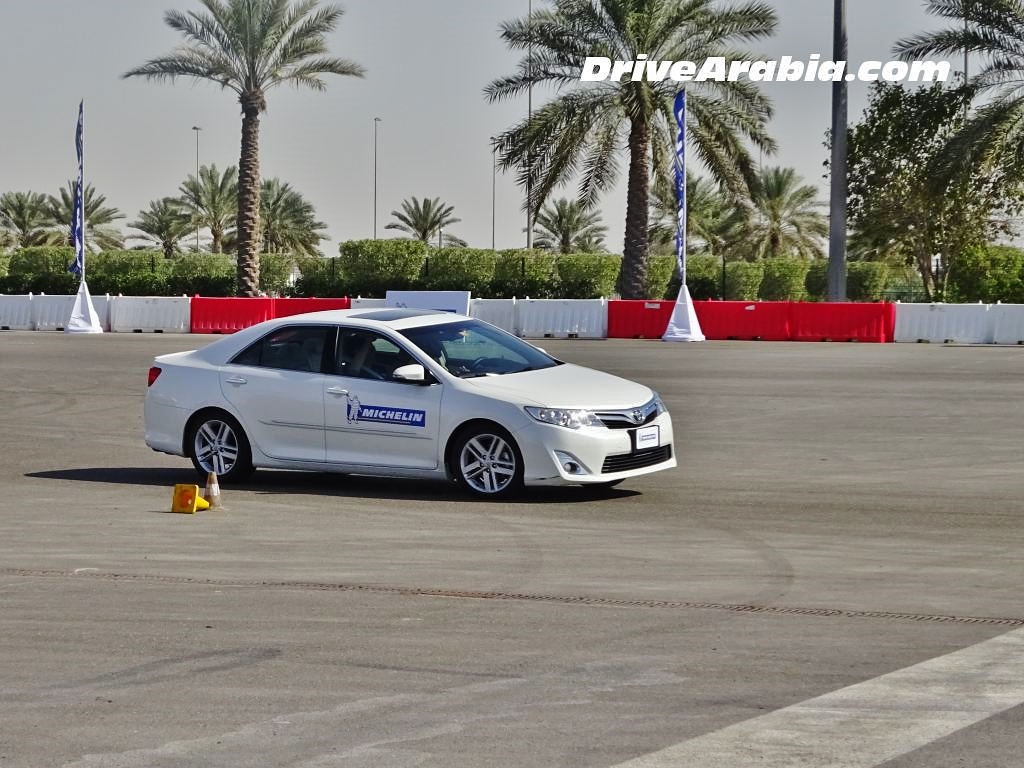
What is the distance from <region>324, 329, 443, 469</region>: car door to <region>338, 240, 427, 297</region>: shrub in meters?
42.4

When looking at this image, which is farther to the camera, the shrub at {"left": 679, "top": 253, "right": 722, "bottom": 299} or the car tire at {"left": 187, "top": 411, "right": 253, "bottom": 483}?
the shrub at {"left": 679, "top": 253, "right": 722, "bottom": 299}

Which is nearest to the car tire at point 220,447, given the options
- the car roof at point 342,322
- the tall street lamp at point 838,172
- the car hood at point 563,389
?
the car roof at point 342,322

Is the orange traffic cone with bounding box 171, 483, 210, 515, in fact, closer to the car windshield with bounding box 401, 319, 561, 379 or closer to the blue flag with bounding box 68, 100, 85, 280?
the car windshield with bounding box 401, 319, 561, 379

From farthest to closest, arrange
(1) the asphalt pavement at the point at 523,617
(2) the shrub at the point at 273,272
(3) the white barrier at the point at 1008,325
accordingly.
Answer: (2) the shrub at the point at 273,272, (3) the white barrier at the point at 1008,325, (1) the asphalt pavement at the point at 523,617

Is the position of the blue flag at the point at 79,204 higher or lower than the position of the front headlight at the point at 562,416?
higher

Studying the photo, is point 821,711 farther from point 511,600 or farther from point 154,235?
point 154,235

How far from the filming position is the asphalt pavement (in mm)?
5422

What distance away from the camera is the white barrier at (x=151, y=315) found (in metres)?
40.8

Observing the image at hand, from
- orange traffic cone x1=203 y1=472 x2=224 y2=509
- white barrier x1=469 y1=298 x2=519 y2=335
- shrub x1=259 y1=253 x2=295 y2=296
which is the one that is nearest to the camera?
orange traffic cone x1=203 y1=472 x2=224 y2=509

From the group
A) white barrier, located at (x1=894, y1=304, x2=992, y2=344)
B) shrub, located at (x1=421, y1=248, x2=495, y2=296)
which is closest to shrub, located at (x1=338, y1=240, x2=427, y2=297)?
shrub, located at (x1=421, y1=248, x2=495, y2=296)

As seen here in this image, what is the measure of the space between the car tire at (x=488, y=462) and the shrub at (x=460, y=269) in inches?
1675

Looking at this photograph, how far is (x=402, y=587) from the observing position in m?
8.27

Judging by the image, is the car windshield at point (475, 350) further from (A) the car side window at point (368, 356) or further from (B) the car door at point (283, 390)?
(B) the car door at point (283, 390)

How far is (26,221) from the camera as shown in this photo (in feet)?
288
